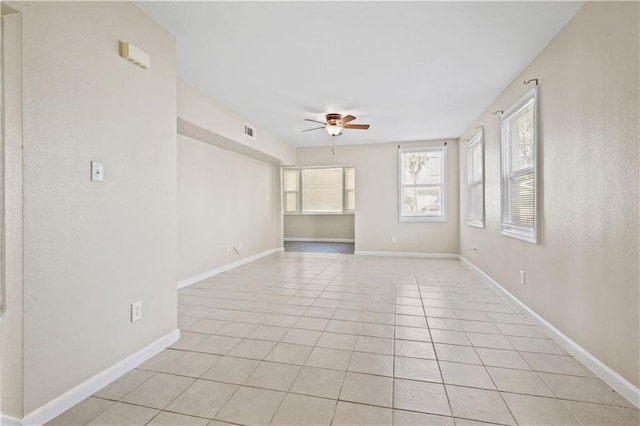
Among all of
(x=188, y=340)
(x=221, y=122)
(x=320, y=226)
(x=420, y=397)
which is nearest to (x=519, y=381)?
(x=420, y=397)

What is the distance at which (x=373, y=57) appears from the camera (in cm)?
281

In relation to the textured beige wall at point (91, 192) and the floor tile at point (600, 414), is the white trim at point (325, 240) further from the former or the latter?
the floor tile at point (600, 414)

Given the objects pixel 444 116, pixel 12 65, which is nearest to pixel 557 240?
pixel 444 116

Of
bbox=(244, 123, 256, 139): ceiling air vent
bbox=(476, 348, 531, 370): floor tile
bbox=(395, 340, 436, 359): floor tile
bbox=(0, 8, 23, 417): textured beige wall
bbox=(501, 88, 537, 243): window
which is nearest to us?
bbox=(0, 8, 23, 417): textured beige wall

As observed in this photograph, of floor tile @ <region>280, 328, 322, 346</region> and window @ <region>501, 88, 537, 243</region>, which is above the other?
window @ <region>501, 88, 537, 243</region>

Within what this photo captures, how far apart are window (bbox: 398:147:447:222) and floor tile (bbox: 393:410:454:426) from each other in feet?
16.9

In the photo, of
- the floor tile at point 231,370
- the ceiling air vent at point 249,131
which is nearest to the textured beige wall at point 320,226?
the ceiling air vent at point 249,131

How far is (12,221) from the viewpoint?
1.43 metres

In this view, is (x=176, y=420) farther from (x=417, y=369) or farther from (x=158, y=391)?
(x=417, y=369)

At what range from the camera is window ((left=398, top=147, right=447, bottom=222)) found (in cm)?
636

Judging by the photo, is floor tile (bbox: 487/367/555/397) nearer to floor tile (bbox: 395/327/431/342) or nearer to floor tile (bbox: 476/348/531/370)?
floor tile (bbox: 476/348/531/370)

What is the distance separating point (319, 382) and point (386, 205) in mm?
5075

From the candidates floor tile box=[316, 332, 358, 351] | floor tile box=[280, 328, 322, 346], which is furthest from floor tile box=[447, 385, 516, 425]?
floor tile box=[280, 328, 322, 346]

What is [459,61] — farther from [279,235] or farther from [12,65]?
[279,235]
